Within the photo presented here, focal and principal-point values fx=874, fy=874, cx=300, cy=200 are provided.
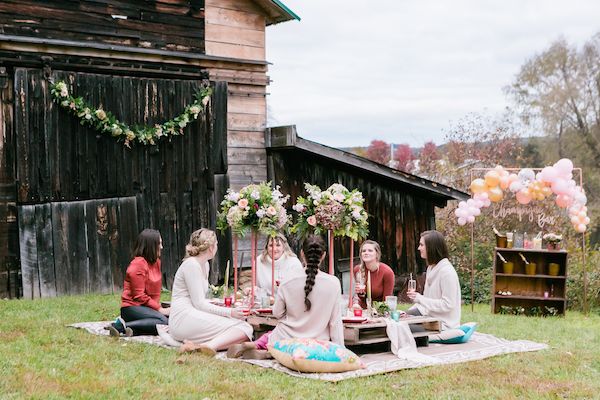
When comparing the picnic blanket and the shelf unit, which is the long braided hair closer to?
the picnic blanket

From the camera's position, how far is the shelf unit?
15.5 metres

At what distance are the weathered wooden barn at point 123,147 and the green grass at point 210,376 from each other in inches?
130

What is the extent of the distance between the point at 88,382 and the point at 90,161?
7025mm

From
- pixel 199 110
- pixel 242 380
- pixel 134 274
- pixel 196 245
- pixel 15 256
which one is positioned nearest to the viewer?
pixel 242 380

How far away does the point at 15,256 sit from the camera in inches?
535

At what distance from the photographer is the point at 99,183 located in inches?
563

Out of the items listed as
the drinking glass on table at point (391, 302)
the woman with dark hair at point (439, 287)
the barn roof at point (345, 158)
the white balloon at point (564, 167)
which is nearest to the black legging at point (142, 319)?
the drinking glass on table at point (391, 302)

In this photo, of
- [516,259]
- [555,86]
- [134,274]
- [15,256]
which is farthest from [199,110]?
[555,86]

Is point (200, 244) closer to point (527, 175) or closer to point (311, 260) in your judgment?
point (311, 260)

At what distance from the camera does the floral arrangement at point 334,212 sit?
977 centimetres

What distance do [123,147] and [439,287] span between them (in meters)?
6.42

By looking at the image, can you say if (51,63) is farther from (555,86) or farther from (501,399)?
(555,86)

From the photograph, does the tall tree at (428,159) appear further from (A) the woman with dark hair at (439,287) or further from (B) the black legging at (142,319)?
(B) the black legging at (142,319)

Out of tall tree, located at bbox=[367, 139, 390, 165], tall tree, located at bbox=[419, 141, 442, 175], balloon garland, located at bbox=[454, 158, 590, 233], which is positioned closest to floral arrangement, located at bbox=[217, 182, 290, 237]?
balloon garland, located at bbox=[454, 158, 590, 233]
